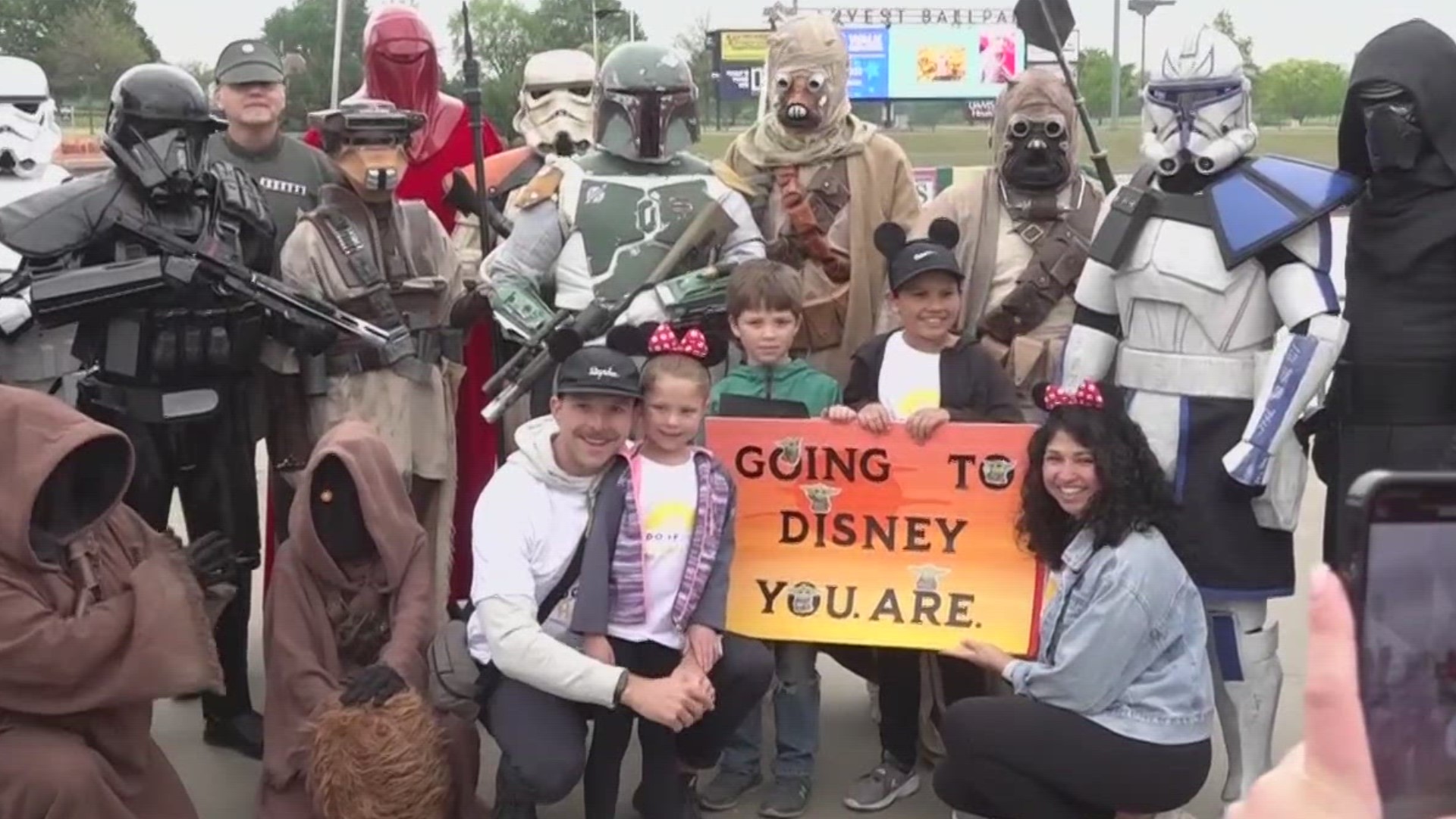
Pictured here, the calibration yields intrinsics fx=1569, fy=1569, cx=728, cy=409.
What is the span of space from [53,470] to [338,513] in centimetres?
84

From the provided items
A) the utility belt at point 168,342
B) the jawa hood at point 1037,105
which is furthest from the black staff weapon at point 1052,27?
the utility belt at point 168,342

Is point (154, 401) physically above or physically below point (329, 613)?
above

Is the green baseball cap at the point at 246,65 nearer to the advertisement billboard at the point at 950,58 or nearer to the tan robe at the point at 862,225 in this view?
the tan robe at the point at 862,225

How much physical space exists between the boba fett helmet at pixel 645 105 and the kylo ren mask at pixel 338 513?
54.5 inches

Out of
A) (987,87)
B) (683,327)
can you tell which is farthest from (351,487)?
(987,87)

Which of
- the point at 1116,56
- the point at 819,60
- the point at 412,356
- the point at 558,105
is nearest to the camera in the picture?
the point at 412,356

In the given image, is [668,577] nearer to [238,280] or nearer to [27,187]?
[238,280]

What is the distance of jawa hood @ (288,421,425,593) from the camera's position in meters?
3.82

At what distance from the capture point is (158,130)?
163 inches

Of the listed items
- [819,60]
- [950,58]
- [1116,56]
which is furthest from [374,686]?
[950,58]

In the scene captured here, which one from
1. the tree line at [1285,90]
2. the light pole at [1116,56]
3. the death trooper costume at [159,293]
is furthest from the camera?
the tree line at [1285,90]

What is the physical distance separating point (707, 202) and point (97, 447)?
1914 millimetres

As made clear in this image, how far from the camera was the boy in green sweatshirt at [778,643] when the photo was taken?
13.4ft

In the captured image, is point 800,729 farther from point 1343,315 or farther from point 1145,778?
point 1343,315
